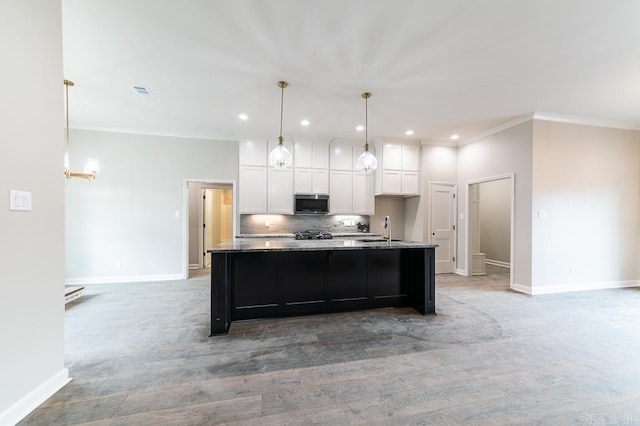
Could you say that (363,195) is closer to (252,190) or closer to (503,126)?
(252,190)

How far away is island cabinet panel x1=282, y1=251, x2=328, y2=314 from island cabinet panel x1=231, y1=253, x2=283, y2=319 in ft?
0.44

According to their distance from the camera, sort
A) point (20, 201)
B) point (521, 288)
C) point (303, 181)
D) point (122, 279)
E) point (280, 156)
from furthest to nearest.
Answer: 1. point (303, 181)
2. point (122, 279)
3. point (521, 288)
4. point (280, 156)
5. point (20, 201)

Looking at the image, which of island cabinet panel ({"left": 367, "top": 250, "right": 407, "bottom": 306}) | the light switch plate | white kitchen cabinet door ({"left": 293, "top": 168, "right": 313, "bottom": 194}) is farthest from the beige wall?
the light switch plate

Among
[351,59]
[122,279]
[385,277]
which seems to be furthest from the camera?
[122,279]

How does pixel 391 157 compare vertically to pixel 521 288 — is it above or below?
above

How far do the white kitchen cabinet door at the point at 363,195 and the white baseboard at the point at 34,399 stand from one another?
15.8ft

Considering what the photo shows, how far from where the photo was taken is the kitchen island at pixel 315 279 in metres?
2.87

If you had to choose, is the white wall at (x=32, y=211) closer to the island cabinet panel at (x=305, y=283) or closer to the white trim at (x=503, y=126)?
the island cabinet panel at (x=305, y=283)

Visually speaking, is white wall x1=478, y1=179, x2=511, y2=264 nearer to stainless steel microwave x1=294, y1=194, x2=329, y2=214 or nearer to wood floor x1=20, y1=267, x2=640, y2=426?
wood floor x1=20, y1=267, x2=640, y2=426

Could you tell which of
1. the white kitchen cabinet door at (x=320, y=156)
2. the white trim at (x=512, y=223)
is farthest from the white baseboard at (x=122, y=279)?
the white trim at (x=512, y=223)

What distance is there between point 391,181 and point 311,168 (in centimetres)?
176

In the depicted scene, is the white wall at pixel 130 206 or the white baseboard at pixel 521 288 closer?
the white baseboard at pixel 521 288

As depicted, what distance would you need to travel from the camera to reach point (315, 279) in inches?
130

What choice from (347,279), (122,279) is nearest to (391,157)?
(347,279)
